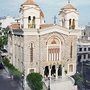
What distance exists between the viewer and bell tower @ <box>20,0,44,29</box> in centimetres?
3707

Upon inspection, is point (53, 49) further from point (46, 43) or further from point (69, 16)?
point (69, 16)

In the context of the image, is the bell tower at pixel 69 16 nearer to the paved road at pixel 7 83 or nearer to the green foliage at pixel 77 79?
the green foliage at pixel 77 79

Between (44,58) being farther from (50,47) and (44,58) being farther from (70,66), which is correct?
(70,66)

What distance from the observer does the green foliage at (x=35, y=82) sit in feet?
106

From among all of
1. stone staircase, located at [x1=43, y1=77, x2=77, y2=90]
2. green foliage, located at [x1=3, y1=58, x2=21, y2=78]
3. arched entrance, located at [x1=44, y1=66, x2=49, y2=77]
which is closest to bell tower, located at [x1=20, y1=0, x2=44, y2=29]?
arched entrance, located at [x1=44, y1=66, x2=49, y2=77]

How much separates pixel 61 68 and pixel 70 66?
1627mm

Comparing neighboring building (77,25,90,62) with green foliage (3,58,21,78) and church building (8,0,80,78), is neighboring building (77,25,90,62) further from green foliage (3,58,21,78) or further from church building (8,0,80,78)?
church building (8,0,80,78)

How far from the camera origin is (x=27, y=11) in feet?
122

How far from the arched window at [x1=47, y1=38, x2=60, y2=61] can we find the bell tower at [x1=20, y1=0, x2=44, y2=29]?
2.90m

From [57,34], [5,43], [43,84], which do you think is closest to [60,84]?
[43,84]

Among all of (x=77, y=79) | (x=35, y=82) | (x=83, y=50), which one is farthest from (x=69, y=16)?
(x=83, y=50)

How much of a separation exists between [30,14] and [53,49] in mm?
5794

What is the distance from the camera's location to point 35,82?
3281cm

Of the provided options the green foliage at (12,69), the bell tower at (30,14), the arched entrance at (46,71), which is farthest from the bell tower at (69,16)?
the green foliage at (12,69)
